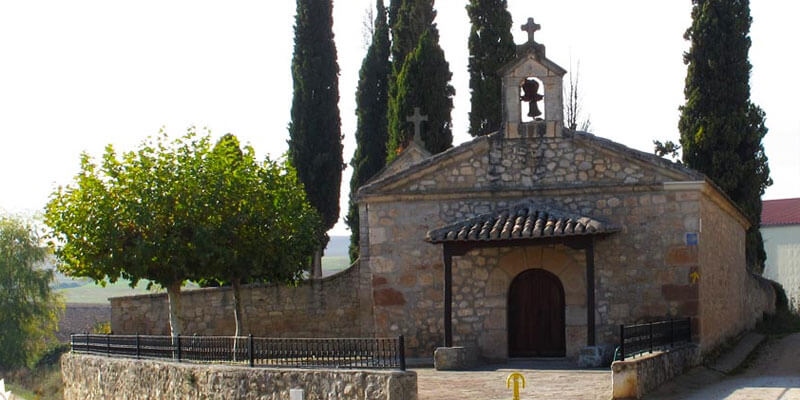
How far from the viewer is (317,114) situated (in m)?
36.4

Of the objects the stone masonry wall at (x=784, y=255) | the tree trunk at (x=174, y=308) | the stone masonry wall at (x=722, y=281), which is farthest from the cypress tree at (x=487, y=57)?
the stone masonry wall at (x=784, y=255)

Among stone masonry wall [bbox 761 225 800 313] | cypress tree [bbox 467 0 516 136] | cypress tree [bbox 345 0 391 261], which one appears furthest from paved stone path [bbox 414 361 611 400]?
stone masonry wall [bbox 761 225 800 313]

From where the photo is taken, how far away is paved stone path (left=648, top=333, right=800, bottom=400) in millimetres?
16125

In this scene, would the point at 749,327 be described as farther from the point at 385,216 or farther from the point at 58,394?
the point at 58,394

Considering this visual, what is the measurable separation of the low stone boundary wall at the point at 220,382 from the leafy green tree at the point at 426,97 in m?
13.1

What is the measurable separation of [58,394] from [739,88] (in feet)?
70.7

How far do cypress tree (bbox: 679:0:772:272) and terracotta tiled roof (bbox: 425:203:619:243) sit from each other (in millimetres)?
11299

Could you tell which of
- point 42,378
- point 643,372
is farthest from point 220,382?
point 42,378

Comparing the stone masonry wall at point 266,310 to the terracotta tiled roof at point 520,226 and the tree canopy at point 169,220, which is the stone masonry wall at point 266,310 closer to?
the tree canopy at point 169,220

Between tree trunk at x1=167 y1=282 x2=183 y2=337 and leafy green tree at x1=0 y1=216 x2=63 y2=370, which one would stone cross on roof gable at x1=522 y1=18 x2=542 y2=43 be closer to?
tree trunk at x1=167 y1=282 x2=183 y2=337

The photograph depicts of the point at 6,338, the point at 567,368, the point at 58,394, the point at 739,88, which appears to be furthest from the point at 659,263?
the point at 6,338

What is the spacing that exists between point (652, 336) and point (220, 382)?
6.63m

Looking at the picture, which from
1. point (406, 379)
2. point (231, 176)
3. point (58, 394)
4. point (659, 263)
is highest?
point (231, 176)

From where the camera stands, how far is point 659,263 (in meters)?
20.8
